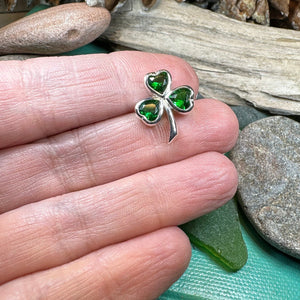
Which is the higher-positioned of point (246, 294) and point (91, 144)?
point (91, 144)

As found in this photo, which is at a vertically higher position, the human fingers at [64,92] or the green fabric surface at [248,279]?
the human fingers at [64,92]

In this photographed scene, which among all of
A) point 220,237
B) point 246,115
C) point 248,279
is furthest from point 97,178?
point 246,115

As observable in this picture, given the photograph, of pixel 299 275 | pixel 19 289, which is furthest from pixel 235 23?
pixel 19 289

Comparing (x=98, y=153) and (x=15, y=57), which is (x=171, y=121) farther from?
(x=15, y=57)

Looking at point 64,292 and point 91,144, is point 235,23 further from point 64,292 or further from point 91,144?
point 64,292

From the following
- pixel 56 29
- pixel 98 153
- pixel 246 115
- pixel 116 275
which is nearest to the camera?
pixel 116 275

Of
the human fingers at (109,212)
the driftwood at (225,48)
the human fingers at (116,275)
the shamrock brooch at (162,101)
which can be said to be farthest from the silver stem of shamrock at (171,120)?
the driftwood at (225,48)

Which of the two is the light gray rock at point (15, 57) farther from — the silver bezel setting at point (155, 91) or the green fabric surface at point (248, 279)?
the green fabric surface at point (248, 279)
